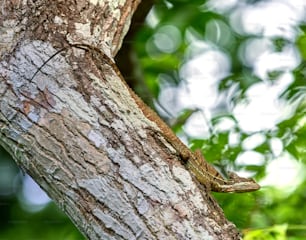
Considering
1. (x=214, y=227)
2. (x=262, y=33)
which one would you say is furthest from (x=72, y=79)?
(x=262, y=33)

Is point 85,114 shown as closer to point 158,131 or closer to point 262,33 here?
point 158,131

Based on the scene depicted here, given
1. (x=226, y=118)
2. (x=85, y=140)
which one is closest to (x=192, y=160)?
(x=85, y=140)

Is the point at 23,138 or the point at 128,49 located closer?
the point at 23,138

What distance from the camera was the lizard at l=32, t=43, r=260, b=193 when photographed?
Answer: 2.03 feet

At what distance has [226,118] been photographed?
102 cm

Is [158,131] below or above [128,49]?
below

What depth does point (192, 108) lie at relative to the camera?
4.00 feet

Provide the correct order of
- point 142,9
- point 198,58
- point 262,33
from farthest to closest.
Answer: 1. point 198,58
2. point 262,33
3. point 142,9

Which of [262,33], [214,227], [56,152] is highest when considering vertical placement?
[262,33]

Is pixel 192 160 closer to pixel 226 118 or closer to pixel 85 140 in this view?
pixel 85 140

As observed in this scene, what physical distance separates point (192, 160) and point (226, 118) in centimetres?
40

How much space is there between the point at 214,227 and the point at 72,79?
0.17 meters

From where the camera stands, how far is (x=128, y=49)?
1.21 m

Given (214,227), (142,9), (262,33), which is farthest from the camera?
(262,33)
